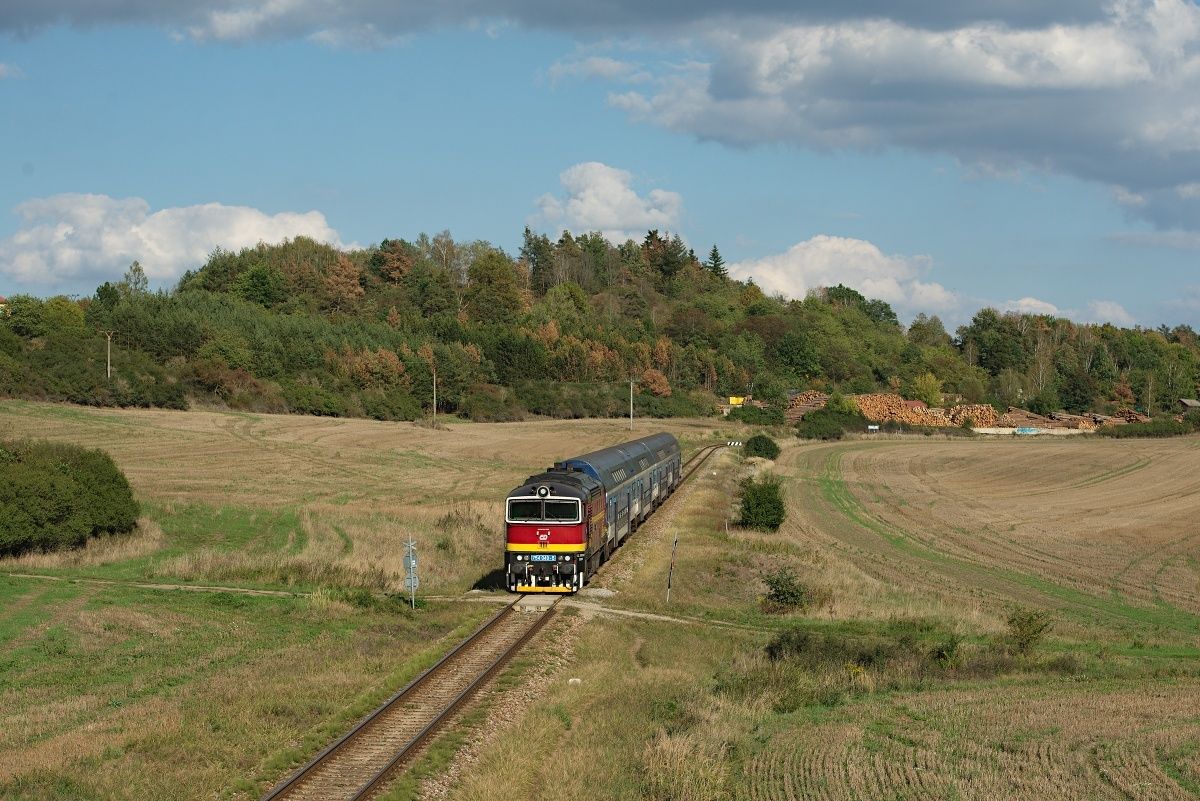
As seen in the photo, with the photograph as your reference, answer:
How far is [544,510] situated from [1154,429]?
5099 inches

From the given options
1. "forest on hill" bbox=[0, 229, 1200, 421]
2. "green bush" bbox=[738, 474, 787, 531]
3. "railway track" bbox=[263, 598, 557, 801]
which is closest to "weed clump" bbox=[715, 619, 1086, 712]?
"railway track" bbox=[263, 598, 557, 801]

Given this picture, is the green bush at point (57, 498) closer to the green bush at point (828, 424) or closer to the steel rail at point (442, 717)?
the steel rail at point (442, 717)

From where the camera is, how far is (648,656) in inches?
1062

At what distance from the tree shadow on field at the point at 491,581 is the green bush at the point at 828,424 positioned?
100m

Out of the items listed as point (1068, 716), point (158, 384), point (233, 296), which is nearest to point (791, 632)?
point (1068, 716)

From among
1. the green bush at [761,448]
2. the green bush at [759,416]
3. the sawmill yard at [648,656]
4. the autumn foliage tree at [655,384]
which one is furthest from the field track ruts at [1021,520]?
the autumn foliage tree at [655,384]

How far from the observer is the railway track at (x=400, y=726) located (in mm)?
16562

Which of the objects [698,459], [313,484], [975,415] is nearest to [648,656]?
[313,484]

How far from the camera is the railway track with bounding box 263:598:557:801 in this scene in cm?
1655

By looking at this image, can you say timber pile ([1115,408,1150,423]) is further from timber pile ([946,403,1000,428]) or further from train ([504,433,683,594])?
train ([504,433,683,594])

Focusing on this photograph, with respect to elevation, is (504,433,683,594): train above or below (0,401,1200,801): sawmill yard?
above

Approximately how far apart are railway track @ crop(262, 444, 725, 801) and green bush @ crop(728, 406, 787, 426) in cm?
12076

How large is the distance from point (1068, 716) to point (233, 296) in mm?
161551

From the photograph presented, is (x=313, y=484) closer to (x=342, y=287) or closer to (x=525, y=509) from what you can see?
(x=525, y=509)
